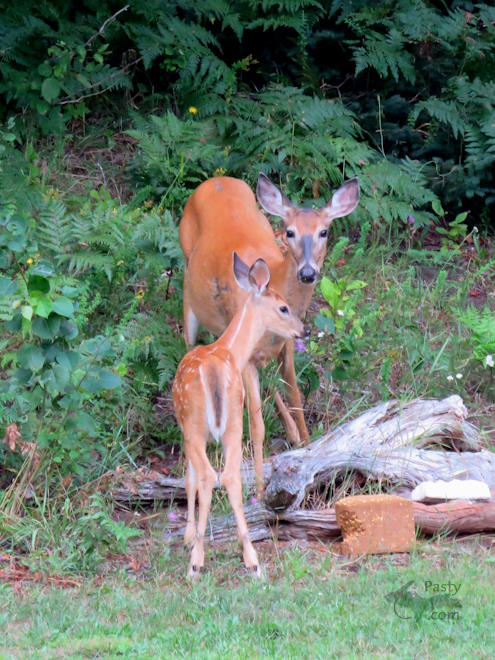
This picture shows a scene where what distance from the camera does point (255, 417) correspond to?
7102 millimetres

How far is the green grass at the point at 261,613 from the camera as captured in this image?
4469 mm

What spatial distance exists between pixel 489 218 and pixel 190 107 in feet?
9.45

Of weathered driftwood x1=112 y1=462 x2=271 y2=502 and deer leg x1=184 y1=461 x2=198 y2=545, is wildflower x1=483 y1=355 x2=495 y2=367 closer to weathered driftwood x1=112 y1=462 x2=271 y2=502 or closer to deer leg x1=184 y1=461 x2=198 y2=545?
weathered driftwood x1=112 y1=462 x2=271 y2=502

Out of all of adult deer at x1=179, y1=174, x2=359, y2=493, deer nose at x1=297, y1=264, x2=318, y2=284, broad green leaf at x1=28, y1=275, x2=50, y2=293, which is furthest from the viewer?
adult deer at x1=179, y1=174, x2=359, y2=493

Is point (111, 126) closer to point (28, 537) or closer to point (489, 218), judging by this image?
point (489, 218)

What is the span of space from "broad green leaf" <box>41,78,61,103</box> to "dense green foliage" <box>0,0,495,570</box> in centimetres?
1

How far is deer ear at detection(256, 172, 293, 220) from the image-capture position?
7.64 meters

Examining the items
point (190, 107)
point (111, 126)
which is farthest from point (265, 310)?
point (111, 126)

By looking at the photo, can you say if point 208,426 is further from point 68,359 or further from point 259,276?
point 259,276

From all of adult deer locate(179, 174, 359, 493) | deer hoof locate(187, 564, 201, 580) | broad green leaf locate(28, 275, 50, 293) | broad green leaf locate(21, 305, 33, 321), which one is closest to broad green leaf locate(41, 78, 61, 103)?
adult deer locate(179, 174, 359, 493)

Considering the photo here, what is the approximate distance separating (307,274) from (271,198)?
0.88 meters

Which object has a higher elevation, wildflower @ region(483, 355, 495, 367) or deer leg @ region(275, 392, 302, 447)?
wildflower @ region(483, 355, 495, 367)

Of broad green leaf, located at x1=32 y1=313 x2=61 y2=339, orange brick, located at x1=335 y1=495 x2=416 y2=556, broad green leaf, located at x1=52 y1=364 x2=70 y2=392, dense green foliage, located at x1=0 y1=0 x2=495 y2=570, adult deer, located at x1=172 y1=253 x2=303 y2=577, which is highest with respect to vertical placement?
broad green leaf, located at x1=32 y1=313 x2=61 y2=339

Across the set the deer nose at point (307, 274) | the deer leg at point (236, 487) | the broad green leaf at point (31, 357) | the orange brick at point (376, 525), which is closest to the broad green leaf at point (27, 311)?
the broad green leaf at point (31, 357)
